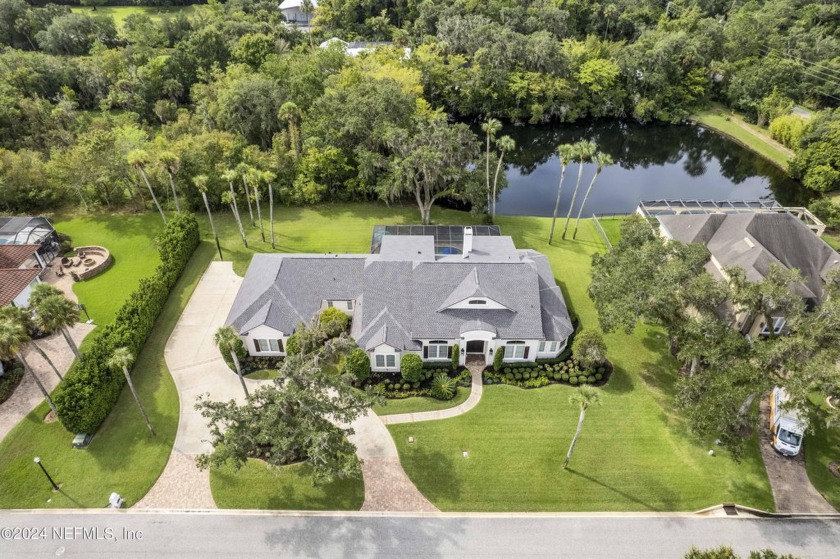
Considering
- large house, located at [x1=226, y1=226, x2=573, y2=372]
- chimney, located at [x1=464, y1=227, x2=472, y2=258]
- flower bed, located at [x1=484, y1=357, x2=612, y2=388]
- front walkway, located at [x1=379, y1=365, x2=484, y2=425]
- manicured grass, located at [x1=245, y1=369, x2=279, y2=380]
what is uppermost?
chimney, located at [x1=464, y1=227, x2=472, y2=258]

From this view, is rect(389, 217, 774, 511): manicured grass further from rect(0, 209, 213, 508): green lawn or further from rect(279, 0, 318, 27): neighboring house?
rect(279, 0, 318, 27): neighboring house

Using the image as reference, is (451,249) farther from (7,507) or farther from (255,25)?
(255,25)

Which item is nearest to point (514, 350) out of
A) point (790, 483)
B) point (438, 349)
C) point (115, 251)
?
point (438, 349)

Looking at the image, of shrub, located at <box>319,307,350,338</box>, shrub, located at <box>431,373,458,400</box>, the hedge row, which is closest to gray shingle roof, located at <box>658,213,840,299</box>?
shrub, located at <box>431,373,458,400</box>

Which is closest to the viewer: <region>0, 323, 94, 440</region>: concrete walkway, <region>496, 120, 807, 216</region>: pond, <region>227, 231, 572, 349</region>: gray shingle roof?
<region>0, 323, 94, 440</region>: concrete walkway

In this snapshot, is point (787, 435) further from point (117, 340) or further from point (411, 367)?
point (117, 340)

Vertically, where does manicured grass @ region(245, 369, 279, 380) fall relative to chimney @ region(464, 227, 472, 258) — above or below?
below
